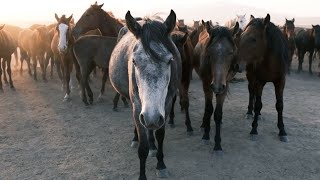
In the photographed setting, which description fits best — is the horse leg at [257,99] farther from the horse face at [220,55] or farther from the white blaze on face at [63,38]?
the white blaze on face at [63,38]

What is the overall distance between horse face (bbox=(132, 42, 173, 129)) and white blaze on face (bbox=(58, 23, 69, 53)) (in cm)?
530

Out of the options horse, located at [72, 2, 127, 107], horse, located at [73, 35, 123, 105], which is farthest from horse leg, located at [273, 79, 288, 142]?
horse, located at [73, 35, 123, 105]

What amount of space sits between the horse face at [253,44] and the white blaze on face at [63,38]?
463 centimetres

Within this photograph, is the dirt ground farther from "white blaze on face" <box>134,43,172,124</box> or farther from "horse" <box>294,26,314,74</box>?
"horse" <box>294,26,314,74</box>

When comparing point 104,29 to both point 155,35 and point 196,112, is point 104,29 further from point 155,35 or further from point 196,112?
point 155,35

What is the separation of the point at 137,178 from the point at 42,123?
3471 millimetres

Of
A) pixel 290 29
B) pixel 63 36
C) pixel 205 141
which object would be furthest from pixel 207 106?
pixel 290 29

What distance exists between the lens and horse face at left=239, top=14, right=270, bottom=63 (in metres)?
5.77

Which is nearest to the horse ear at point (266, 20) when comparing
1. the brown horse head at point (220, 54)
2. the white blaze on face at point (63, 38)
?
the brown horse head at point (220, 54)

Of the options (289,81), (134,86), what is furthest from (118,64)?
(289,81)

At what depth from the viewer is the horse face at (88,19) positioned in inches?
337

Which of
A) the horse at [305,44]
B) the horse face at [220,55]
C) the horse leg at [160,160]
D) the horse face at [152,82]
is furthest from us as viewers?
the horse at [305,44]

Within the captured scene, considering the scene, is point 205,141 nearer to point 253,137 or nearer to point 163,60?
point 253,137

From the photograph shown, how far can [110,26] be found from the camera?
8859 mm
